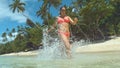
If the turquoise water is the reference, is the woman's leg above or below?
above

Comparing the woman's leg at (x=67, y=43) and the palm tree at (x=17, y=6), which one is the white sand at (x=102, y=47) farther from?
the palm tree at (x=17, y=6)

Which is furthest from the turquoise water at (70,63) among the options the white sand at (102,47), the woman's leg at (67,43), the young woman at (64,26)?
the white sand at (102,47)

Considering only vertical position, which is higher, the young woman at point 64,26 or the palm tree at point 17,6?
the palm tree at point 17,6

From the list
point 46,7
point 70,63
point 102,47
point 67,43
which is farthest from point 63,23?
point 46,7

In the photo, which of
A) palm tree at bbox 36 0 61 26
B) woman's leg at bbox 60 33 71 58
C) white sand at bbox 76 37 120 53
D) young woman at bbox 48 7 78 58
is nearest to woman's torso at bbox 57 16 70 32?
young woman at bbox 48 7 78 58

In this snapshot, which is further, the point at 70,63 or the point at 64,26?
the point at 64,26

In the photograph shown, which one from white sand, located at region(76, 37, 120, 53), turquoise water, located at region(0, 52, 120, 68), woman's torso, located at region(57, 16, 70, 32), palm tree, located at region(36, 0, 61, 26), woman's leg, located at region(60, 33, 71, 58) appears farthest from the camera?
palm tree, located at region(36, 0, 61, 26)

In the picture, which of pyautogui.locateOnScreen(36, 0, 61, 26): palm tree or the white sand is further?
pyautogui.locateOnScreen(36, 0, 61, 26): palm tree

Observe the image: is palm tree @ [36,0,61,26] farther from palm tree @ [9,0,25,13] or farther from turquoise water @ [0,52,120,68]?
turquoise water @ [0,52,120,68]

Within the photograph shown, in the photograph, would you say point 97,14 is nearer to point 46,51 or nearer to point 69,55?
point 46,51

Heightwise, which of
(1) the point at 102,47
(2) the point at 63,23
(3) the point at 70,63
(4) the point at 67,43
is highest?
(2) the point at 63,23

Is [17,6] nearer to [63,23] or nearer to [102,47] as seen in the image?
[102,47]

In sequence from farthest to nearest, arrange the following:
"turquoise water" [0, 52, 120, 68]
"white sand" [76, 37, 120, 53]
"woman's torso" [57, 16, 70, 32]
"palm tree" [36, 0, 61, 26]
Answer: "palm tree" [36, 0, 61, 26], "white sand" [76, 37, 120, 53], "woman's torso" [57, 16, 70, 32], "turquoise water" [0, 52, 120, 68]

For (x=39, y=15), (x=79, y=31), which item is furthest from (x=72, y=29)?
(x=39, y=15)
